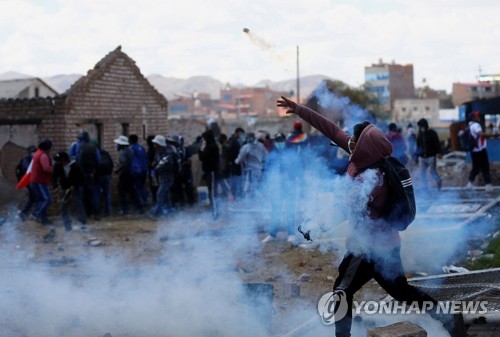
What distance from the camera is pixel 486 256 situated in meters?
7.40

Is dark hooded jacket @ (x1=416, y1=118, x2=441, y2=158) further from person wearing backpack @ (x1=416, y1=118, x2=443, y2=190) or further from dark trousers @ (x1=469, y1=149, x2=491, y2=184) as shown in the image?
dark trousers @ (x1=469, y1=149, x2=491, y2=184)

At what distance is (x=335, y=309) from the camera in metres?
4.64

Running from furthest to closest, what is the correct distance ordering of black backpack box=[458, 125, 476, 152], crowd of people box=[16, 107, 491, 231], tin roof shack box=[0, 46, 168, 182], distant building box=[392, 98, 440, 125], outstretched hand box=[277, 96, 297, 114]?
distant building box=[392, 98, 440, 125] < tin roof shack box=[0, 46, 168, 182] < black backpack box=[458, 125, 476, 152] < crowd of people box=[16, 107, 491, 231] < outstretched hand box=[277, 96, 297, 114]

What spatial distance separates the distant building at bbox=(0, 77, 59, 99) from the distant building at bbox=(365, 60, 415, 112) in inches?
2472

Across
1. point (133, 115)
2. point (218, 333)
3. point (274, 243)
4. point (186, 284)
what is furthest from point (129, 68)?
point (218, 333)

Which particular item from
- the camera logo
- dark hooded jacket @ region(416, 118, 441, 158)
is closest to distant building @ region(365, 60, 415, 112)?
dark hooded jacket @ region(416, 118, 441, 158)

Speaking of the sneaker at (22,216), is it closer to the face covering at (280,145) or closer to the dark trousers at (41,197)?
the dark trousers at (41,197)

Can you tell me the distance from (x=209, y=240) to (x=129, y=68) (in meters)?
7.62

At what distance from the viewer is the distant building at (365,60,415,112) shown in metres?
85.6

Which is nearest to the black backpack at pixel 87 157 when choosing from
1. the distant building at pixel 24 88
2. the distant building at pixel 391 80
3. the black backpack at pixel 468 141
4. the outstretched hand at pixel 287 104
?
the outstretched hand at pixel 287 104

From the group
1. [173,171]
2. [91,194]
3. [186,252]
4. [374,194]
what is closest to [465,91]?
[173,171]

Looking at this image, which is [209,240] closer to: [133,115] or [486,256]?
[486,256]

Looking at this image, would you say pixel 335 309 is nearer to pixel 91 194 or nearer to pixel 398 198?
pixel 398 198

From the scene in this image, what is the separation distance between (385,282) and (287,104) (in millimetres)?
1727
